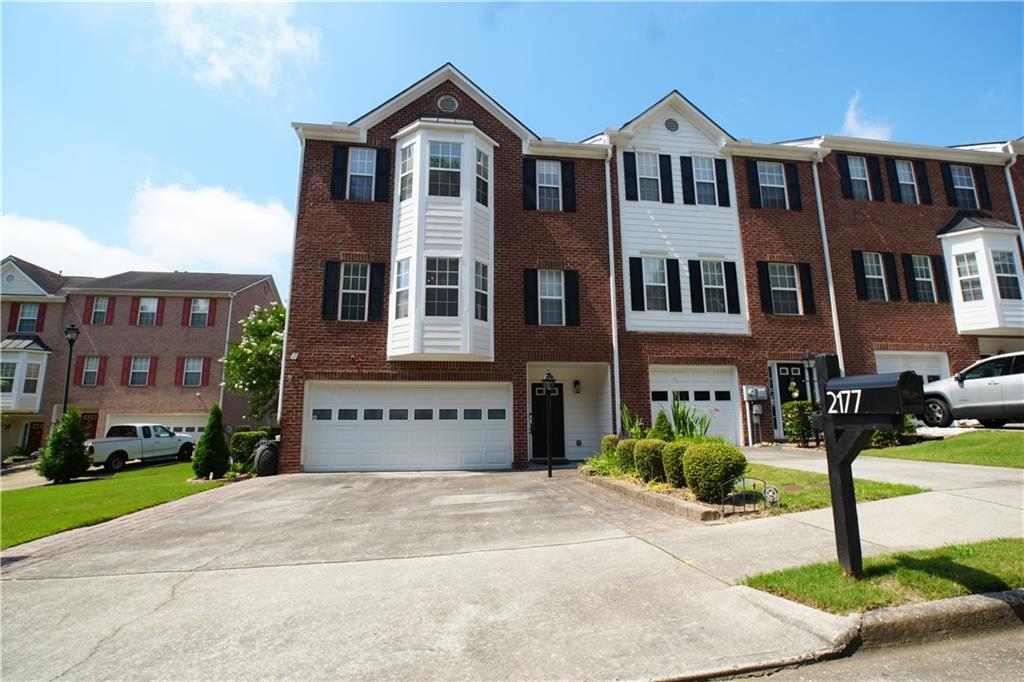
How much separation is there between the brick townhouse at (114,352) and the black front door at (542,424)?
787 inches

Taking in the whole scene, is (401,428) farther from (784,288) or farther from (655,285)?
(784,288)

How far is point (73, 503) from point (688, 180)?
18881 mm

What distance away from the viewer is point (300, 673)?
3.05m

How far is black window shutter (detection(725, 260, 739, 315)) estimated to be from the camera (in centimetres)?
1638

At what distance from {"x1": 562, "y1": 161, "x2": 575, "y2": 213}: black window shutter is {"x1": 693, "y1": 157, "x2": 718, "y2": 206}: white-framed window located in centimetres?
432

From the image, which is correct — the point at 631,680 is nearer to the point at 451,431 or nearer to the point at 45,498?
the point at 451,431

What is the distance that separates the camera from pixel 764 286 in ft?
54.3

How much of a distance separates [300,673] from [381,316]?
40.1 feet

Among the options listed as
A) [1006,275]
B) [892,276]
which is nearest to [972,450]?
[892,276]

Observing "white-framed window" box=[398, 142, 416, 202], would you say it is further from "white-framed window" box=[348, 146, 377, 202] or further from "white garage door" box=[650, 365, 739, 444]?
"white garage door" box=[650, 365, 739, 444]

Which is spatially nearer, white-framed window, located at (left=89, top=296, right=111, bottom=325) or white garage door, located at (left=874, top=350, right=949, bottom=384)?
white garage door, located at (left=874, top=350, right=949, bottom=384)

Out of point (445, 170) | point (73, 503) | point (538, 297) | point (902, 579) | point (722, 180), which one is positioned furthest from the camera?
point (722, 180)

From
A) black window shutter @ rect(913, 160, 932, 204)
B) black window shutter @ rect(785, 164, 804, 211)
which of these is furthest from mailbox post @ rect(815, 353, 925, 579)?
black window shutter @ rect(913, 160, 932, 204)

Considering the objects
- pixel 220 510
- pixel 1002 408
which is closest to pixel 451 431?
pixel 220 510
